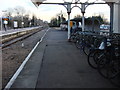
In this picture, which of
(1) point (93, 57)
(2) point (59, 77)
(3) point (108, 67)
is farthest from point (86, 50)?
(3) point (108, 67)

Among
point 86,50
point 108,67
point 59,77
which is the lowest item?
point 59,77

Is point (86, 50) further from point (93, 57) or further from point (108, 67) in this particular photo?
point (108, 67)

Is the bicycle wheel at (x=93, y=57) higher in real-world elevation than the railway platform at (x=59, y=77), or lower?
higher

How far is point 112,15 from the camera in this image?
15594 mm

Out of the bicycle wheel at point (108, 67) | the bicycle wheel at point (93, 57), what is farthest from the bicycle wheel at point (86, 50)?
the bicycle wheel at point (108, 67)

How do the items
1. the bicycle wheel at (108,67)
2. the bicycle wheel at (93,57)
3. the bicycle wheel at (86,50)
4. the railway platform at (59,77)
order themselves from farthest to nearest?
the bicycle wheel at (86,50), the bicycle wheel at (93,57), the bicycle wheel at (108,67), the railway platform at (59,77)

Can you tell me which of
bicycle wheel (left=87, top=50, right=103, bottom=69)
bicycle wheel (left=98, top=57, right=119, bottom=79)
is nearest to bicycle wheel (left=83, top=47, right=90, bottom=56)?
bicycle wheel (left=87, top=50, right=103, bottom=69)

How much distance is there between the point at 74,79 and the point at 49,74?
101 cm

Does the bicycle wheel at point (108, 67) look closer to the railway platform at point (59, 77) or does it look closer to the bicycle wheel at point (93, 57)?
the railway platform at point (59, 77)

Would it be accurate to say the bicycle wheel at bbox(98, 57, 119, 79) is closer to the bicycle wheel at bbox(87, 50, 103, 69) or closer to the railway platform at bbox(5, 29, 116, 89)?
the railway platform at bbox(5, 29, 116, 89)

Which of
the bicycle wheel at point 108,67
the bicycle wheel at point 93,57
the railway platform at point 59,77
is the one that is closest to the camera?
the railway platform at point 59,77

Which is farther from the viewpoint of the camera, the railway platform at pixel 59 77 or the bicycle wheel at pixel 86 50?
the bicycle wheel at pixel 86 50

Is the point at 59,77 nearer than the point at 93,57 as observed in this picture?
Yes

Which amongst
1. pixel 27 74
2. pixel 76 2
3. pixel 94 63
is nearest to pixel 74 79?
pixel 27 74
